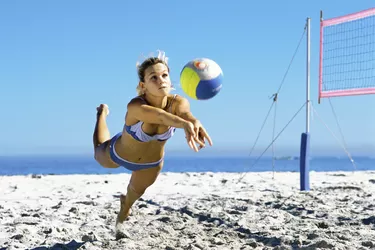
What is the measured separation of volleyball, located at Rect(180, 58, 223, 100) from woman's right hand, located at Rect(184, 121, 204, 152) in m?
1.06

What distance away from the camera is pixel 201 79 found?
4.07 metres

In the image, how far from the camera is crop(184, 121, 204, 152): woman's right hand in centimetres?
295

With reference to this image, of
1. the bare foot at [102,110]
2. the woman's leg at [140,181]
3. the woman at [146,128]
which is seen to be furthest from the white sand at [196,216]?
the bare foot at [102,110]

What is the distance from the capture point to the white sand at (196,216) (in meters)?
3.91

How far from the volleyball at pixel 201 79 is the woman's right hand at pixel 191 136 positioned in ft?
3.47

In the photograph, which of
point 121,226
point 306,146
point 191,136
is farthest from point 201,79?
point 306,146

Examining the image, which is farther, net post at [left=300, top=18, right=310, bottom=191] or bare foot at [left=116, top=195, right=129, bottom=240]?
net post at [left=300, top=18, right=310, bottom=191]

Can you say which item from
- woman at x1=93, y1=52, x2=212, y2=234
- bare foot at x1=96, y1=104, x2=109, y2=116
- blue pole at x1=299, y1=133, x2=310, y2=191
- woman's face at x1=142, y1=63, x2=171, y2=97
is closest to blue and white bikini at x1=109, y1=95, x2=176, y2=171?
woman at x1=93, y1=52, x2=212, y2=234

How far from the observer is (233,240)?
13.2 feet

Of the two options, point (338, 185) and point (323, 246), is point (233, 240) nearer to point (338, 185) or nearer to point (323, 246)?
point (323, 246)

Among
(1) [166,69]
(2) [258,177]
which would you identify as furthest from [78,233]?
(2) [258,177]

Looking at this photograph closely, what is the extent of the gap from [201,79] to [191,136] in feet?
3.80

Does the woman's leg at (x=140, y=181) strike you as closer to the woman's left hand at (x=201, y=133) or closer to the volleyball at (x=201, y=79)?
the volleyball at (x=201, y=79)

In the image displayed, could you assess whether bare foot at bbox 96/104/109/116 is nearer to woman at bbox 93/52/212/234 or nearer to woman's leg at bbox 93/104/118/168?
woman's leg at bbox 93/104/118/168
